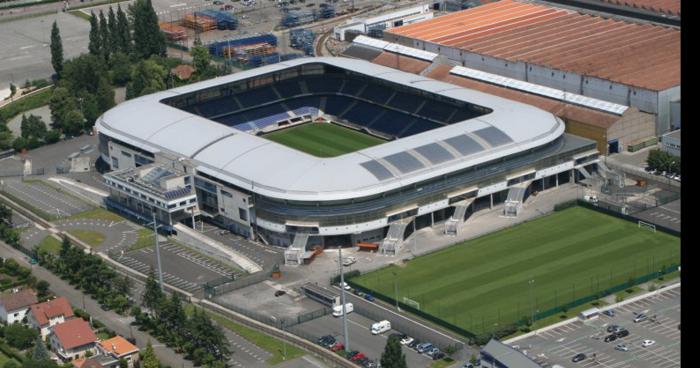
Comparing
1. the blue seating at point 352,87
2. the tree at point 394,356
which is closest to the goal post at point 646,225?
the tree at point 394,356

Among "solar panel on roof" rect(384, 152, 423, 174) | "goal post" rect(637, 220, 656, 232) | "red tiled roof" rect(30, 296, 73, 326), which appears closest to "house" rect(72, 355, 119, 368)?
"red tiled roof" rect(30, 296, 73, 326)

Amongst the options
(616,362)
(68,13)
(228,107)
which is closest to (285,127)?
(228,107)

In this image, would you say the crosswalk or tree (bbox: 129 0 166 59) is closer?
the crosswalk

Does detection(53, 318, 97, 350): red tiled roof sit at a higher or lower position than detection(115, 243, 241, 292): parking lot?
higher

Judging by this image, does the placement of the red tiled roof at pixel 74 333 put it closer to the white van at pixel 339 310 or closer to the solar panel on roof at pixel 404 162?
the white van at pixel 339 310

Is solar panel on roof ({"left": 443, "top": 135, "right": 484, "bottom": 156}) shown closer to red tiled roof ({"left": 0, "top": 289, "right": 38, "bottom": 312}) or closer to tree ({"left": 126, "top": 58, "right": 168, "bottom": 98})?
red tiled roof ({"left": 0, "top": 289, "right": 38, "bottom": 312})

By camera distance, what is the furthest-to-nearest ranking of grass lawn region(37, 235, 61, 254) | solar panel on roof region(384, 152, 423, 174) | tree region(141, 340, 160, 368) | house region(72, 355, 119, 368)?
grass lawn region(37, 235, 61, 254) → solar panel on roof region(384, 152, 423, 174) → house region(72, 355, 119, 368) → tree region(141, 340, 160, 368)
